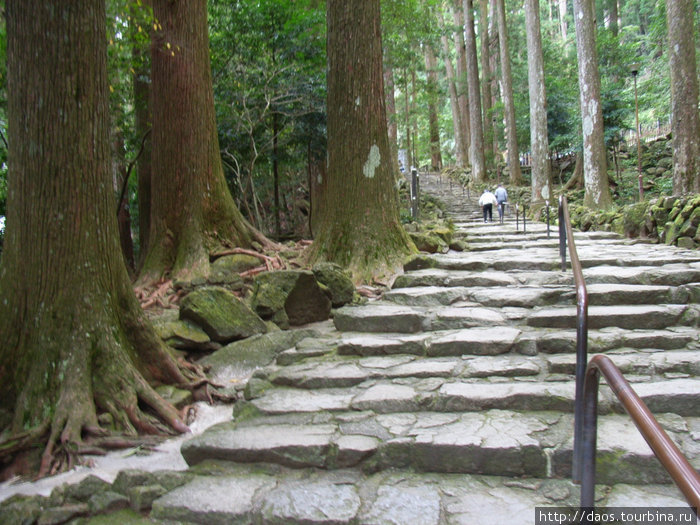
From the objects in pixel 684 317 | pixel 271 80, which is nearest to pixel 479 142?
pixel 271 80

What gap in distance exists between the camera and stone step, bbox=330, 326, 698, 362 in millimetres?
4340

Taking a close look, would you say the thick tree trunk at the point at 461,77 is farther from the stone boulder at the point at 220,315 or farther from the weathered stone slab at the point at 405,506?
the weathered stone slab at the point at 405,506

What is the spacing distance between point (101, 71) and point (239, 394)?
117 inches

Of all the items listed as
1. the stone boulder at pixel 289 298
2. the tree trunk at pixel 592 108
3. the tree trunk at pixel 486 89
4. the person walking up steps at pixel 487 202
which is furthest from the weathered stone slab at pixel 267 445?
the tree trunk at pixel 486 89

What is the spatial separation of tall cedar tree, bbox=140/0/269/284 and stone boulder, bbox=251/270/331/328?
148 centimetres

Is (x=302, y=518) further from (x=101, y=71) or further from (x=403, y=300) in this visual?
(x=101, y=71)

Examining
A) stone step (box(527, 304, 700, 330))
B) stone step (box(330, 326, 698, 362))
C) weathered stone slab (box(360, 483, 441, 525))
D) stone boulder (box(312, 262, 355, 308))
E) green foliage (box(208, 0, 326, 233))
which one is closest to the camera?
weathered stone slab (box(360, 483, 441, 525))

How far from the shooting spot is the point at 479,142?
2270 centimetres

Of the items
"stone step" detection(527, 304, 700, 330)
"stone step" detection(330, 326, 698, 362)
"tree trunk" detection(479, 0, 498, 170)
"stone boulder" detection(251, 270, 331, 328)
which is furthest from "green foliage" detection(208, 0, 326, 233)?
"tree trunk" detection(479, 0, 498, 170)

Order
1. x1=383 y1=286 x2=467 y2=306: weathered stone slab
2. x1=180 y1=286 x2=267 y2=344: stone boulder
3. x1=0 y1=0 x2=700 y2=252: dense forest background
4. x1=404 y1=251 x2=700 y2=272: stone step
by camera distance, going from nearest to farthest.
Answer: x1=180 y1=286 x2=267 y2=344: stone boulder < x1=383 y1=286 x2=467 y2=306: weathered stone slab < x1=404 y1=251 x2=700 y2=272: stone step < x1=0 y1=0 x2=700 y2=252: dense forest background

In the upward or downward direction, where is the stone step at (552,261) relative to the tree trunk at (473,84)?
downward

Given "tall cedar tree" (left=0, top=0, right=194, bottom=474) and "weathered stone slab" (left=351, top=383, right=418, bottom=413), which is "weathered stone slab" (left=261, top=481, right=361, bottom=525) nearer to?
"weathered stone slab" (left=351, top=383, right=418, bottom=413)

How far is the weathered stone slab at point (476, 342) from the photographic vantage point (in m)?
4.51

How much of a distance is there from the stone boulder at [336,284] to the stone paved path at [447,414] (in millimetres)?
553
